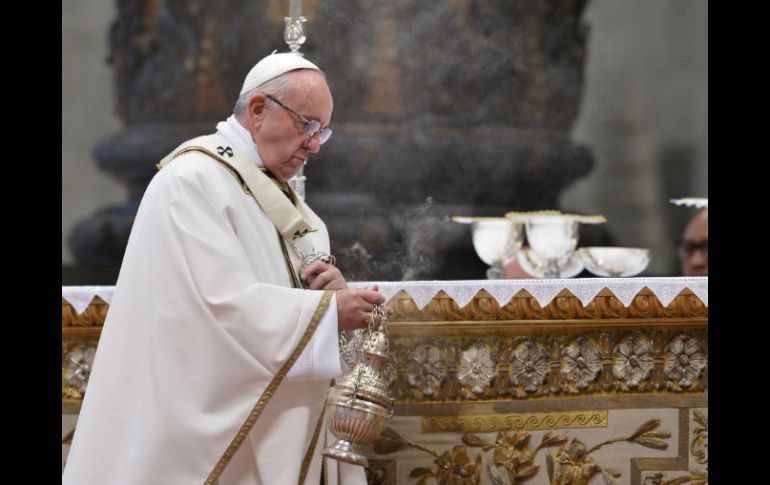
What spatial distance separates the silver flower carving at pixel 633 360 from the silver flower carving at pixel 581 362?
62mm

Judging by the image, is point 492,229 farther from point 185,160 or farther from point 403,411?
Answer: point 185,160

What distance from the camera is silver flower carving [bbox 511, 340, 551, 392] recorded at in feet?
13.3

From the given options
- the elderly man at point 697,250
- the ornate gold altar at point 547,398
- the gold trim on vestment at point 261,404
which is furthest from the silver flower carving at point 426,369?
the elderly man at point 697,250

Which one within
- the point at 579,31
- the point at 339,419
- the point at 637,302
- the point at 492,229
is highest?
the point at 579,31

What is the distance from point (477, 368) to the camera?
4.06 m

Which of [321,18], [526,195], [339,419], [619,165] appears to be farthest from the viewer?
[619,165]

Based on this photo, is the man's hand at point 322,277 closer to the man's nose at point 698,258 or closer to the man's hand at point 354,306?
the man's hand at point 354,306

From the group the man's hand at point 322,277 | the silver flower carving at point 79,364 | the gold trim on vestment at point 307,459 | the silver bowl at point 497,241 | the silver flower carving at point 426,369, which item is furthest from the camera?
the silver bowl at point 497,241

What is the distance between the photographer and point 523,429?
4055 millimetres

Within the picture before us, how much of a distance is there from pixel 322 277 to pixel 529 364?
85 centimetres

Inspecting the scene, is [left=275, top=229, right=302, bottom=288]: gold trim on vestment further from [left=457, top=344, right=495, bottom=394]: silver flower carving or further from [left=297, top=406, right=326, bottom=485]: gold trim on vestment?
[left=457, top=344, right=495, bottom=394]: silver flower carving

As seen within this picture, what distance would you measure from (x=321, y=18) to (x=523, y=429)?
11.8 feet

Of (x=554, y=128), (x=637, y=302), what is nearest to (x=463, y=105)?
(x=554, y=128)

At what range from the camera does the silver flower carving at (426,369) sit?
4.07 meters
